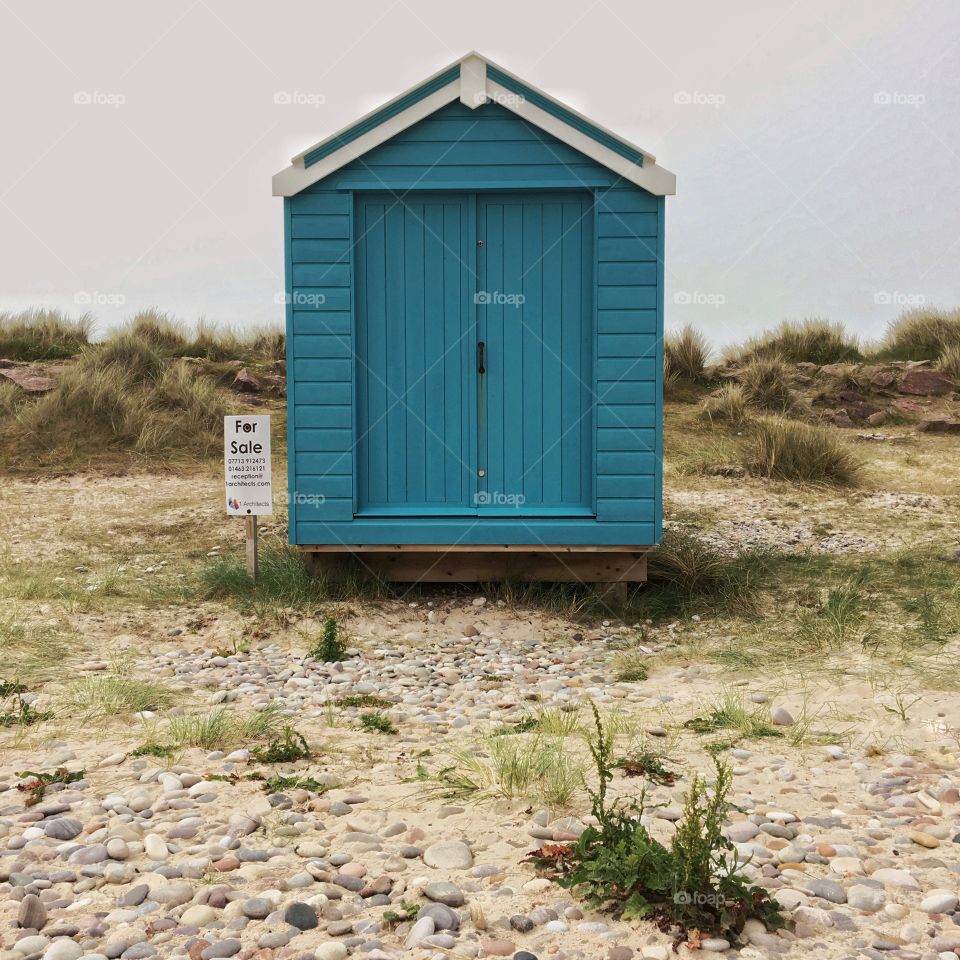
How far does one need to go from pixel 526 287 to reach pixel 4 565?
4916 mm

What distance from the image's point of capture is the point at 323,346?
23.7 ft

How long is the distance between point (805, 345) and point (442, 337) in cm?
1376

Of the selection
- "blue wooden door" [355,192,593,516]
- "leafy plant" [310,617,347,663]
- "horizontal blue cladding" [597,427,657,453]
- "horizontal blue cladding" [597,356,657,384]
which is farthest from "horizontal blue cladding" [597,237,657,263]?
"leafy plant" [310,617,347,663]

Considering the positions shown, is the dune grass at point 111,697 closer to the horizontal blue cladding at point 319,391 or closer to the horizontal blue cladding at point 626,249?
the horizontal blue cladding at point 319,391

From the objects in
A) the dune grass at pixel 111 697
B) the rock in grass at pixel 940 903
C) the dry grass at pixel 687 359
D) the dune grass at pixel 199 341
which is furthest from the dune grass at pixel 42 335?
the rock in grass at pixel 940 903

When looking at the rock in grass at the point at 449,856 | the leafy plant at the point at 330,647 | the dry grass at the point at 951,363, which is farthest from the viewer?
the dry grass at the point at 951,363

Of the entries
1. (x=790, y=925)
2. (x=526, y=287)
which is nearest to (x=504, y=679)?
(x=526, y=287)

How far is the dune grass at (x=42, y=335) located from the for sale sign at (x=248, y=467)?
1035cm

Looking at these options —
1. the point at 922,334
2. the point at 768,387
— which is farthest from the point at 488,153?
the point at 922,334

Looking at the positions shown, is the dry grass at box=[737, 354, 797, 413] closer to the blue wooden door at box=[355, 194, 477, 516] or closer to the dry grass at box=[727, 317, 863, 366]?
the dry grass at box=[727, 317, 863, 366]

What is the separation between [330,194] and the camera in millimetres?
7148

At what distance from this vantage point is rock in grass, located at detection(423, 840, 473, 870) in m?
3.36

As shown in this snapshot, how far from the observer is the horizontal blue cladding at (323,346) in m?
7.21

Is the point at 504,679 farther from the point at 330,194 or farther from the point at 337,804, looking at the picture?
the point at 330,194
